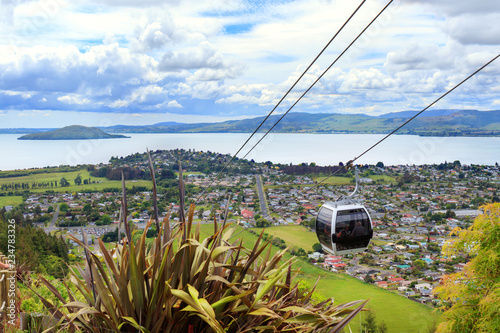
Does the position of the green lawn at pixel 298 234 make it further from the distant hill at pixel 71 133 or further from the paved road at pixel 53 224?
the paved road at pixel 53 224

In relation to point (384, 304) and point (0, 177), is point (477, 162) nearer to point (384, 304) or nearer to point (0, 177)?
point (384, 304)

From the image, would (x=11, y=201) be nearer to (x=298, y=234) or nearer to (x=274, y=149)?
(x=298, y=234)

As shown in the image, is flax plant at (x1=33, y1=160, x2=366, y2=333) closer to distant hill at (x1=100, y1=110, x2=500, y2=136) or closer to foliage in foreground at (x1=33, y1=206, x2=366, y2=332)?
foliage in foreground at (x1=33, y1=206, x2=366, y2=332)

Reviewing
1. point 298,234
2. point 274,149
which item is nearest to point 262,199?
point 298,234

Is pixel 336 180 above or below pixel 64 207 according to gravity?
below

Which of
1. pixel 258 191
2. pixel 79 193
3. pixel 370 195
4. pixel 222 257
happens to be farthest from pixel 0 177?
pixel 222 257

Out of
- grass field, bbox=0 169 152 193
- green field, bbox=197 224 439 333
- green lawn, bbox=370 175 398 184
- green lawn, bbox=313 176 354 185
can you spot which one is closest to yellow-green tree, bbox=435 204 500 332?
green field, bbox=197 224 439 333
